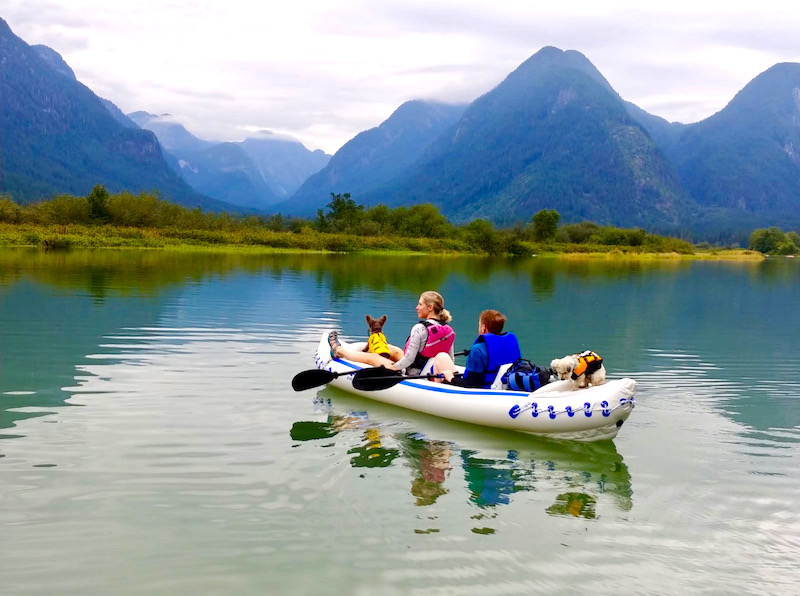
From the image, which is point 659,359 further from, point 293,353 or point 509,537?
point 509,537

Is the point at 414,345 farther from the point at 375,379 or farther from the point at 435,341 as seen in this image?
the point at 375,379

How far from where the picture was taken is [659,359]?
1872cm

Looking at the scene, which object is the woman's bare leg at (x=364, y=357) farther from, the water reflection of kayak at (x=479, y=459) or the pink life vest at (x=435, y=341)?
the water reflection of kayak at (x=479, y=459)

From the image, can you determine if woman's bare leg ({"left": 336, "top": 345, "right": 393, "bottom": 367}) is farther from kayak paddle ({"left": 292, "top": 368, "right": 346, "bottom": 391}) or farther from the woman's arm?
the woman's arm

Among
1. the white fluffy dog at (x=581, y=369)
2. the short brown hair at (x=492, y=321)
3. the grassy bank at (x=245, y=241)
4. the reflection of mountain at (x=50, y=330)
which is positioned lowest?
the reflection of mountain at (x=50, y=330)

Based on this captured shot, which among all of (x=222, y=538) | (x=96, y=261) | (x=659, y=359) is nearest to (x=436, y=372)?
(x=222, y=538)

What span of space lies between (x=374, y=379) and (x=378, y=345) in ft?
4.79

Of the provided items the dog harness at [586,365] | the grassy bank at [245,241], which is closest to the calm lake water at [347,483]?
the dog harness at [586,365]

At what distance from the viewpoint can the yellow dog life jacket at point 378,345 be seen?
13.8 meters

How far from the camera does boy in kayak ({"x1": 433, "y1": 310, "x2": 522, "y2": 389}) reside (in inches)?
432

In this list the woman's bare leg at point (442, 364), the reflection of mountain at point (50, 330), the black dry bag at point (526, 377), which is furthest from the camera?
the reflection of mountain at point (50, 330)

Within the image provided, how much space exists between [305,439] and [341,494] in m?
2.39

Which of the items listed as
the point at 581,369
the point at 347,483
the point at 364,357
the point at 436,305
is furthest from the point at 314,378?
the point at 581,369

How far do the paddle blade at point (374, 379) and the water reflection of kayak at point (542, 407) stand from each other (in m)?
0.45
